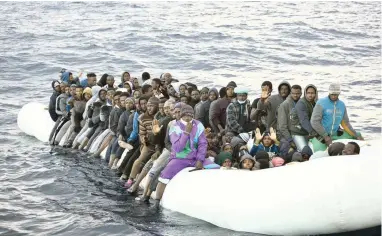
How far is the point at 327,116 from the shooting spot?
11086 millimetres

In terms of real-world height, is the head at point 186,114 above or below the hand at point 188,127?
above

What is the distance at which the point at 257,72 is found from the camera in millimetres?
25922

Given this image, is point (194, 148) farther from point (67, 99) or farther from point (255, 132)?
point (67, 99)

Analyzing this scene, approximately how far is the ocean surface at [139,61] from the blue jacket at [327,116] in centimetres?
241

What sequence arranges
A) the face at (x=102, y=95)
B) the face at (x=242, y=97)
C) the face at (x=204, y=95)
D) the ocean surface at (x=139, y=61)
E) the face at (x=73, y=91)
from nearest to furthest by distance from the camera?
the ocean surface at (x=139, y=61)
the face at (x=242, y=97)
the face at (x=204, y=95)
the face at (x=102, y=95)
the face at (x=73, y=91)

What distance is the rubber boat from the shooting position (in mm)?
9023

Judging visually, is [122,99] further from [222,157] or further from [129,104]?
[222,157]

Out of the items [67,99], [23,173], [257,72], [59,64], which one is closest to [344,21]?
[257,72]

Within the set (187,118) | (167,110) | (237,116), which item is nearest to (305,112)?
(237,116)

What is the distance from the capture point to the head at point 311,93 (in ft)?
36.6

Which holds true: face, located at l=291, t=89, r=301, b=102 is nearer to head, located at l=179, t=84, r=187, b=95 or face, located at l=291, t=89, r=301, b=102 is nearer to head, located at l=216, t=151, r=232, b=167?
head, located at l=216, t=151, r=232, b=167

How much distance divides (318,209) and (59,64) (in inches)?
904

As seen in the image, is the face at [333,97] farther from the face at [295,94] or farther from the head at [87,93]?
the head at [87,93]

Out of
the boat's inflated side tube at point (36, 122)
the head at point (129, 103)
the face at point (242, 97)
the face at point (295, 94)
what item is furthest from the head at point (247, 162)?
the boat's inflated side tube at point (36, 122)
